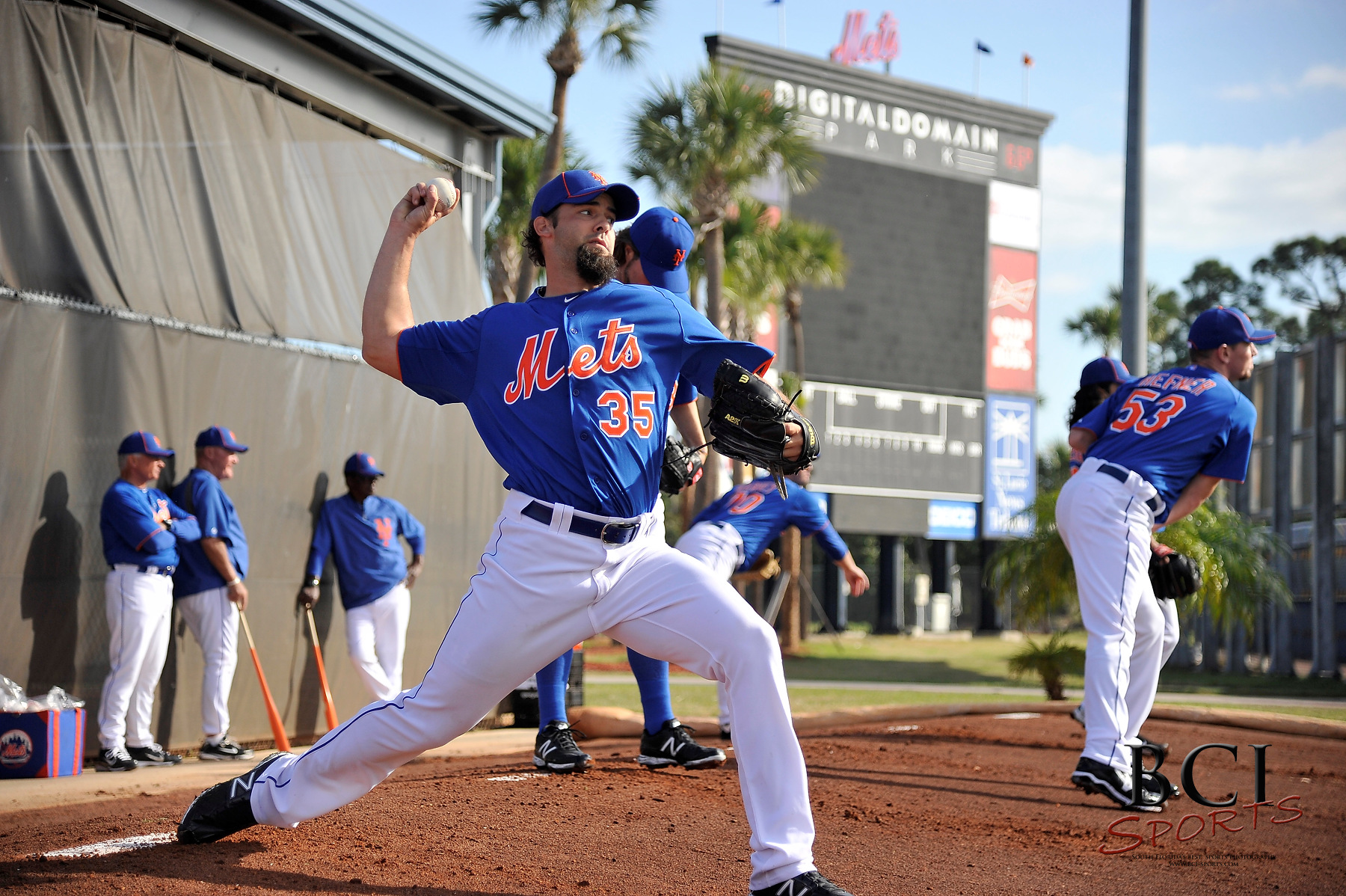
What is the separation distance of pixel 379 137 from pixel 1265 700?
12.1 meters

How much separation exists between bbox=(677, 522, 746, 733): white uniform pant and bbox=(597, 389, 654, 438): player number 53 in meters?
3.05

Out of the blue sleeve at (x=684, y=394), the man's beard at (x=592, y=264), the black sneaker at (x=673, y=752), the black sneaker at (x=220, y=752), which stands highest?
the man's beard at (x=592, y=264)

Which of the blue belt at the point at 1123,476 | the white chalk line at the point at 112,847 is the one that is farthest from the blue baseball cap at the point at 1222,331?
the white chalk line at the point at 112,847

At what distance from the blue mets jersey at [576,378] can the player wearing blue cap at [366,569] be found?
5.22 meters

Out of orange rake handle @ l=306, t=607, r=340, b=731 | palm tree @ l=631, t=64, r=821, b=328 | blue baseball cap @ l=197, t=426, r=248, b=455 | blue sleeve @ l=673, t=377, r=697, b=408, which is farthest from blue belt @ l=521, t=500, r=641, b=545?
palm tree @ l=631, t=64, r=821, b=328

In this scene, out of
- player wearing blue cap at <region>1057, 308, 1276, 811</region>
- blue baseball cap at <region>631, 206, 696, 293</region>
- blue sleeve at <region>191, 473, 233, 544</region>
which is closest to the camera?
blue baseball cap at <region>631, 206, 696, 293</region>

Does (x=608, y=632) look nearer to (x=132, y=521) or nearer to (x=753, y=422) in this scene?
(x=753, y=422)

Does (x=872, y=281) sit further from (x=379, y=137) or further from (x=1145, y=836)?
(x=1145, y=836)

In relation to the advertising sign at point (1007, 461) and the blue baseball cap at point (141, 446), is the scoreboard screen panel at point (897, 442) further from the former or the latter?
the blue baseball cap at point (141, 446)

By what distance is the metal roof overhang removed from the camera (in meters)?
7.97

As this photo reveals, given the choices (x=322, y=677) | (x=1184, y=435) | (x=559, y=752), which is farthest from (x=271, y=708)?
(x=1184, y=435)

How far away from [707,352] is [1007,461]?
3440cm

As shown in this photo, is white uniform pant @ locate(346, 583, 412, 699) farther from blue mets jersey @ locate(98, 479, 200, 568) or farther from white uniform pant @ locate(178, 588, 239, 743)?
blue mets jersey @ locate(98, 479, 200, 568)

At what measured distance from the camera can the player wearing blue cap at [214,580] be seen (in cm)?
734
